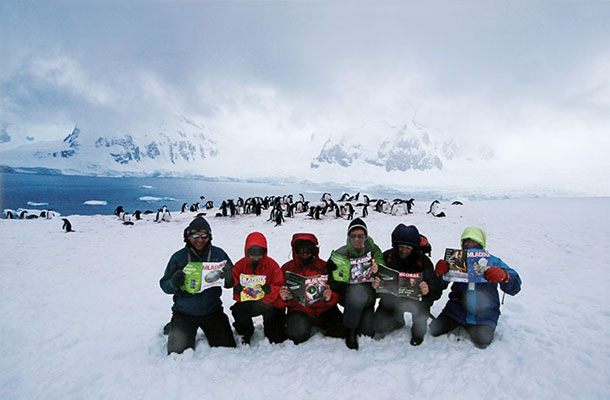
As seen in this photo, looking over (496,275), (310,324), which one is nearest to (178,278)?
(310,324)

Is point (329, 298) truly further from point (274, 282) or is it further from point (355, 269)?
point (274, 282)

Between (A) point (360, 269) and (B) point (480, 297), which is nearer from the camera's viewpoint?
(B) point (480, 297)

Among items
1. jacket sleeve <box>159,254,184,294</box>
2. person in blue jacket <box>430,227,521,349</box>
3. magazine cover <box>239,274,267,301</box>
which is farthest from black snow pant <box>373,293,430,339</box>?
jacket sleeve <box>159,254,184,294</box>

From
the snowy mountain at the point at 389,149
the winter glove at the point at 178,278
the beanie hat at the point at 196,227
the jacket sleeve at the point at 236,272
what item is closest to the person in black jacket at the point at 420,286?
the jacket sleeve at the point at 236,272

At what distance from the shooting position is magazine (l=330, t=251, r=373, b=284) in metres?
2.92

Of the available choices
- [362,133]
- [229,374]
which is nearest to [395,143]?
[362,133]

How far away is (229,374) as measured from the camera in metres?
2.54

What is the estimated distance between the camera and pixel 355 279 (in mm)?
2932

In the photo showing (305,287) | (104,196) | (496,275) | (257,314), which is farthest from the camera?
(104,196)

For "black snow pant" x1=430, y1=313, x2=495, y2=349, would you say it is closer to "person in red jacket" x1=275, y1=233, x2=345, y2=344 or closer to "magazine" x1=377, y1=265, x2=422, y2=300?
"magazine" x1=377, y1=265, x2=422, y2=300

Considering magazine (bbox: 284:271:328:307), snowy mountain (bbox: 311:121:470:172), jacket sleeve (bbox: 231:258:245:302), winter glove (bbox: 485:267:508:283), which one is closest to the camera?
winter glove (bbox: 485:267:508:283)

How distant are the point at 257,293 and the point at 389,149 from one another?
153195 mm

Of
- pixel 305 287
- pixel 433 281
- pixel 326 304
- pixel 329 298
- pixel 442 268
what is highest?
pixel 442 268

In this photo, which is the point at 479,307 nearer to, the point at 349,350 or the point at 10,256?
the point at 349,350
